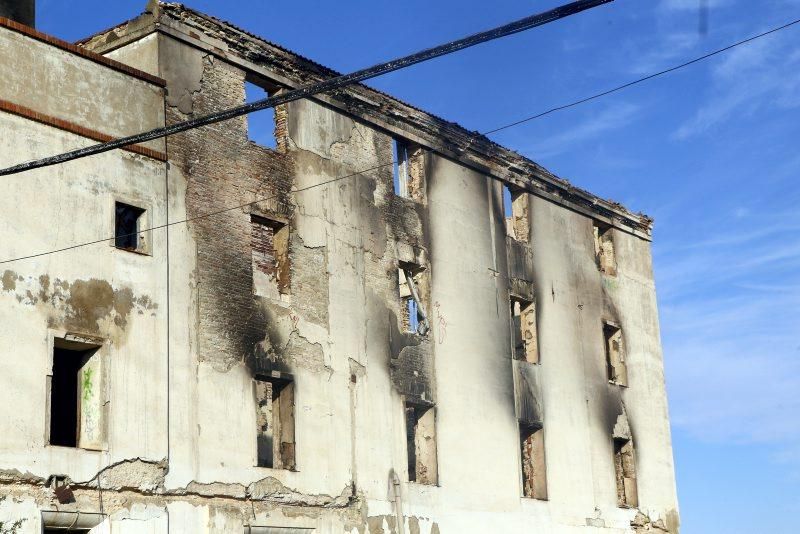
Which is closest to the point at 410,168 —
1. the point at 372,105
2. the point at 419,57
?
the point at 372,105

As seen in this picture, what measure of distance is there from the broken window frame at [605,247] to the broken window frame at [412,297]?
6.60m

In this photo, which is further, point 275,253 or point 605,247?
point 605,247

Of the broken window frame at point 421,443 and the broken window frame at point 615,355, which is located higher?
the broken window frame at point 615,355

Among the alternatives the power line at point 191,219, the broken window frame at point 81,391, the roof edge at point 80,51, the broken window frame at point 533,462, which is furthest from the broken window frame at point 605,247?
the broken window frame at point 81,391

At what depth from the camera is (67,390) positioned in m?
15.5

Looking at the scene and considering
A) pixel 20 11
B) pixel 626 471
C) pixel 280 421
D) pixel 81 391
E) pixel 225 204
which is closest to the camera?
pixel 81 391

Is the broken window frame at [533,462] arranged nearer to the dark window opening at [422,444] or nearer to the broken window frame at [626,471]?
the dark window opening at [422,444]

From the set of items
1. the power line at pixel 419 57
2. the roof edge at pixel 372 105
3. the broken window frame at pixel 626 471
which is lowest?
the broken window frame at pixel 626 471

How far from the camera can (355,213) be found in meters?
19.8

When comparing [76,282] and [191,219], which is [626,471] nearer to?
[191,219]

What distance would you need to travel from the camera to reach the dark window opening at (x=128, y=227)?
637 inches

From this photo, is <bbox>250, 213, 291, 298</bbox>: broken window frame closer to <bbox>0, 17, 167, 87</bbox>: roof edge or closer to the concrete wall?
the concrete wall

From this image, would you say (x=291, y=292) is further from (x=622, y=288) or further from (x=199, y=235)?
(x=622, y=288)

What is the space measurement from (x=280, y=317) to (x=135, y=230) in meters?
2.69
